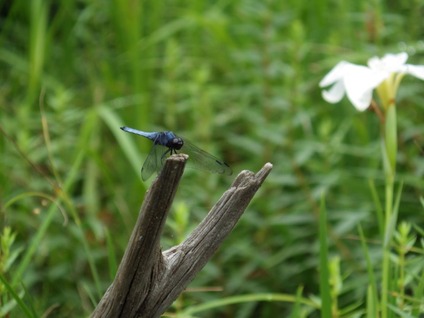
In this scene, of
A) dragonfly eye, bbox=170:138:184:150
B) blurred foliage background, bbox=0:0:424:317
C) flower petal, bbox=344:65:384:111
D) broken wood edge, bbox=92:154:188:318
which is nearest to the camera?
broken wood edge, bbox=92:154:188:318

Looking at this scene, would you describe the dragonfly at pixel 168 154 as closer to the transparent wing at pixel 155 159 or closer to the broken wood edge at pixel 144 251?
the transparent wing at pixel 155 159

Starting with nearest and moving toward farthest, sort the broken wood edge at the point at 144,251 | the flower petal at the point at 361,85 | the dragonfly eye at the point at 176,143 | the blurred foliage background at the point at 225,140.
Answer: the broken wood edge at the point at 144,251 < the dragonfly eye at the point at 176,143 < the flower petal at the point at 361,85 < the blurred foliage background at the point at 225,140

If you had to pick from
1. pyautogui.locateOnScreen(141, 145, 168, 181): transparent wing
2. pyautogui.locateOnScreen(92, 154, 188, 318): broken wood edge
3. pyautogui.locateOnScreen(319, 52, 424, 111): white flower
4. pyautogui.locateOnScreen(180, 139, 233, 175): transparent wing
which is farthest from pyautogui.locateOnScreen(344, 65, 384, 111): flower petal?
pyautogui.locateOnScreen(92, 154, 188, 318): broken wood edge

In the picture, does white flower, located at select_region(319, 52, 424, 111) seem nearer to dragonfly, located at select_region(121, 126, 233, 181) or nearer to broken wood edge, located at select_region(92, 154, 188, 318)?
dragonfly, located at select_region(121, 126, 233, 181)

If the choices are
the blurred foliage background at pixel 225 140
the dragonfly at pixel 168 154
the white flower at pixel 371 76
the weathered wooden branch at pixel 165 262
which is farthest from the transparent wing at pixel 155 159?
the blurred foliage background at pixel 225 140

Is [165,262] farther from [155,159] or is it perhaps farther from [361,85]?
[361,85]

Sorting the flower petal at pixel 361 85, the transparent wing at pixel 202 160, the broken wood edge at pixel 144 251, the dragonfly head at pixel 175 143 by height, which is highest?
the flower petal at pixel 361 85

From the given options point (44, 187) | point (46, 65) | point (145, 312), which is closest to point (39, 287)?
point (44, 187)
